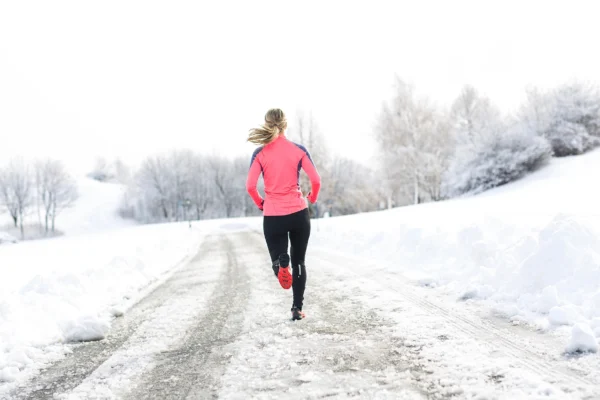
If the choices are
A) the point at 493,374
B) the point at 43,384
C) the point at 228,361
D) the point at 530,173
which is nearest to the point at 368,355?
the point at 493,374

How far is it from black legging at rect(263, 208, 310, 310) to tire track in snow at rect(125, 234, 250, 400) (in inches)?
30.1

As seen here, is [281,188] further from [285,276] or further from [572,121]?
[572,121]

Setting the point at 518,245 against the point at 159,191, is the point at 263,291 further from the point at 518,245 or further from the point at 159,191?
the point at 159,191

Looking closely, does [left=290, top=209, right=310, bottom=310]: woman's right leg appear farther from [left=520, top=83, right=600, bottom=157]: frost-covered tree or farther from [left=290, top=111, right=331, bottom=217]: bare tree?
[left=290, top=111, right=331, bottom=217]: bare tree

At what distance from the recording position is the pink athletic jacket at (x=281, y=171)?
4.13 meters

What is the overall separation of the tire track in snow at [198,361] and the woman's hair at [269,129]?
1944mm

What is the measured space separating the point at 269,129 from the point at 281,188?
2.04ft

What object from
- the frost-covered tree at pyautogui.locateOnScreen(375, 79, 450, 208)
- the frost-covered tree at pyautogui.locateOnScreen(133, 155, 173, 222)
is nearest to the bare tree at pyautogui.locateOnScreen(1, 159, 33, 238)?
the frost-covered tree at pyautogui.locateOnScreen(133, 155, 173, 222)

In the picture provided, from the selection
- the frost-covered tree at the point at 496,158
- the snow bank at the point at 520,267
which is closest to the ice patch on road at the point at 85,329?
the snow bank at the point at 520,267

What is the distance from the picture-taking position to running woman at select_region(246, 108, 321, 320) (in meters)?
4.12

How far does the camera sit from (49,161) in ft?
231

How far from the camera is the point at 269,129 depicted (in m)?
4.07

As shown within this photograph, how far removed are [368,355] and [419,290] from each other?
2.69 metres

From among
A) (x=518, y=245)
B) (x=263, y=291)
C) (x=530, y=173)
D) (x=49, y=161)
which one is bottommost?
(x=263, y=291)
